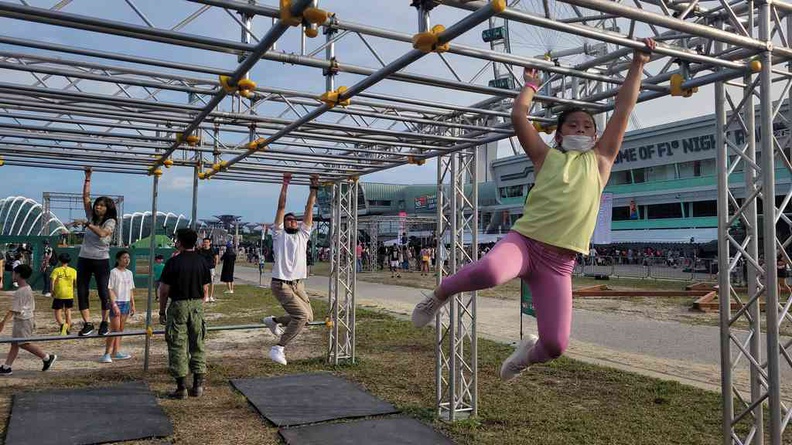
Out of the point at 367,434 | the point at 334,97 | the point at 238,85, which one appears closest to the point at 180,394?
the point at 367,434

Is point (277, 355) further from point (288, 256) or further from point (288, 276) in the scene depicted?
point (288, 256)

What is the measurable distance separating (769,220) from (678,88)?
119 centimetres

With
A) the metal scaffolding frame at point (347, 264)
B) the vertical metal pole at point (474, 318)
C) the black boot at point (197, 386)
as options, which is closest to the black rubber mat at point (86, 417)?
the black boot at point (197, 386)

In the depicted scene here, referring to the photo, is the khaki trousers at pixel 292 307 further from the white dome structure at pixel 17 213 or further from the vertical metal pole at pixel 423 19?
the white dome structure at pixel 17 213

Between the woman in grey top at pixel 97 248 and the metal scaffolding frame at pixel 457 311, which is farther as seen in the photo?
the woman in grey top at pixel 97 248

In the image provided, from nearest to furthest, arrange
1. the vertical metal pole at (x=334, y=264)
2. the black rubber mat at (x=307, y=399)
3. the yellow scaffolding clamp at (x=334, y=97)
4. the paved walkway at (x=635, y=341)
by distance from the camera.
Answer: the yellow scaffolding clamp at (x=334, y=97) < the black rubber mat at (x=307, y=399) < the paved walkway at (x=635, y=341) < the vertical metal pole at (x=334, y=264)

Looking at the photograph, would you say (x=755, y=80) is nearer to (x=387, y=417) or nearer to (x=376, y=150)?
(x=376, y=150)

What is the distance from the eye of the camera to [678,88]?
4.49m

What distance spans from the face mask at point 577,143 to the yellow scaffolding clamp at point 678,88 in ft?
5.42

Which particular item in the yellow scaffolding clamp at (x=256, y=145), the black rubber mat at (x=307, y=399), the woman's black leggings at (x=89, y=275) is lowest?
the black rubber mat at (x=307, y=399)

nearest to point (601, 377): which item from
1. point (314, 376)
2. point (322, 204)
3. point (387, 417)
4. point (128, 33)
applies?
point (387, 417)

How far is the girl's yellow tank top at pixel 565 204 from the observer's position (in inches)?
122

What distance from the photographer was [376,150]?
745 centimetres

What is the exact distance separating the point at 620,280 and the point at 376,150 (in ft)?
73.5
